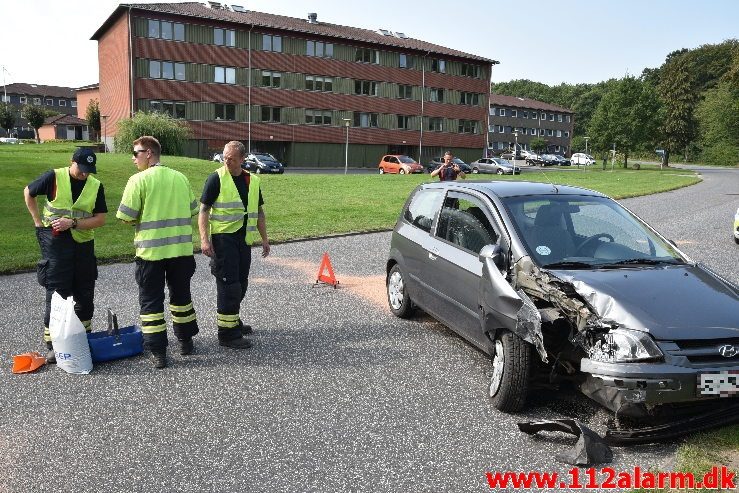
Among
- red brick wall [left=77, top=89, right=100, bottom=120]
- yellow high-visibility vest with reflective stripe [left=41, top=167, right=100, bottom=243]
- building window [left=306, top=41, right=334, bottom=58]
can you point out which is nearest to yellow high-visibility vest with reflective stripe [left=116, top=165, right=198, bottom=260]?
yellow high-visibility vest with reflective stripe [left=41, top=167, right=100, bottom=243]

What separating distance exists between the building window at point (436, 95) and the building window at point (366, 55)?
7096 millimetres

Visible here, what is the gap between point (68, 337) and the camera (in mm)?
5199

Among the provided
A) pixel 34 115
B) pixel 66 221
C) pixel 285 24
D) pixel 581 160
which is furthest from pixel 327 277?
pixel 34 115

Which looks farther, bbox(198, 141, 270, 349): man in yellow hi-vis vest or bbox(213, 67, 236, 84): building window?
bbox(213, 67, 236, 84): building window

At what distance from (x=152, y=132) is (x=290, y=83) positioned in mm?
19352

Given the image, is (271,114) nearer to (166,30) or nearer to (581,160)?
(166,30)

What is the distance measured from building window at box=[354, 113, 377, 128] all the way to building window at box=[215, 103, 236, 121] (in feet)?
40.1

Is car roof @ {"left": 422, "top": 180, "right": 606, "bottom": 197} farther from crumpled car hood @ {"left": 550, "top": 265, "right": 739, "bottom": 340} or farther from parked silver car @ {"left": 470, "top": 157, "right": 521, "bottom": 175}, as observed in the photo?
parked silver car @ {"left": 470, "top": 157, "right": 521, "bottom": 175}

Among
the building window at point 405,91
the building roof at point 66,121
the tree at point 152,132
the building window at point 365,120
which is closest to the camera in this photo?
the tree at point 152,132

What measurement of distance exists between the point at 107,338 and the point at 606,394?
417cm

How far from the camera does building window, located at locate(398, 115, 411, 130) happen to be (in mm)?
61344

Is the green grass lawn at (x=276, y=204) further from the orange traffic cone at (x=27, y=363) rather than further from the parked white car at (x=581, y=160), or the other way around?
the parked white car at (x=581, y=160)

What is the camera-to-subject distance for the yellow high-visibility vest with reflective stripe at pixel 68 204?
548 centimetres

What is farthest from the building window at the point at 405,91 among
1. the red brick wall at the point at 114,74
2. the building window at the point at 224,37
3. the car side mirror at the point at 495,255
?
the car side mirror at the point at 495,255
